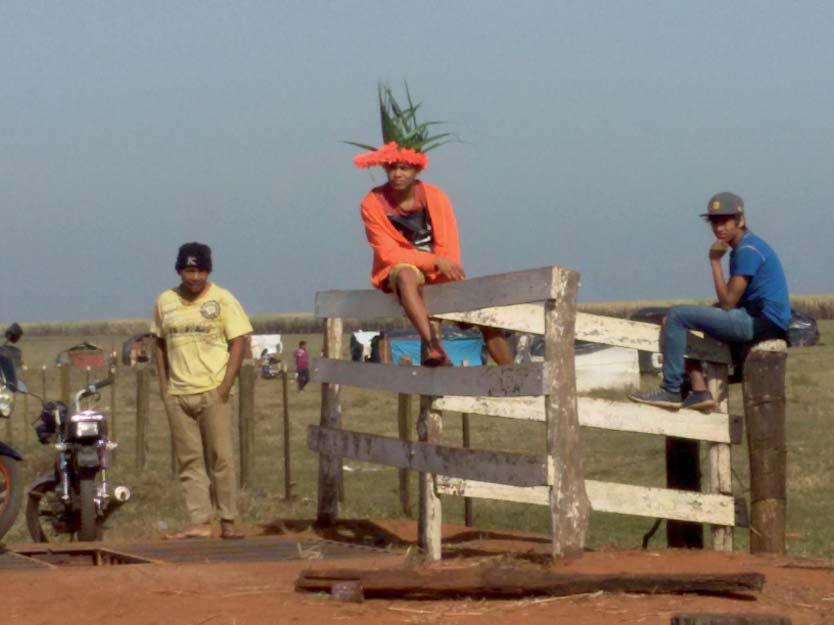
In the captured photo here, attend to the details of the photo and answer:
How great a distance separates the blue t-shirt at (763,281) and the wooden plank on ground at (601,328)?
0.32m

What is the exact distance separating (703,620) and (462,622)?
4.42ft

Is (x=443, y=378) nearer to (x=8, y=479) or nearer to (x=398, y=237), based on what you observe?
(x=398, y=237)

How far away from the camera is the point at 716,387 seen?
8.48 m

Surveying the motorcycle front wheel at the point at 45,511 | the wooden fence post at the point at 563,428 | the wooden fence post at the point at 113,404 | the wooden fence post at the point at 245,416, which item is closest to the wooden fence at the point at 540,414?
the wooden fence post at the point at 563,428

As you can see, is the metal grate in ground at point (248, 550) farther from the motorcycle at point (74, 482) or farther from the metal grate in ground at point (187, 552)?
the motorcycle at point (74, 482)

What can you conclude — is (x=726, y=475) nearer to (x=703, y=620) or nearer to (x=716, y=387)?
(x=716, y=387)

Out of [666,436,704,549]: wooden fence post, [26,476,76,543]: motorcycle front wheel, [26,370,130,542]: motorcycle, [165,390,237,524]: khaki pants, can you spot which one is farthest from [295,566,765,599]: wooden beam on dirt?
[26,476,76,543]: motorcycle front wheel

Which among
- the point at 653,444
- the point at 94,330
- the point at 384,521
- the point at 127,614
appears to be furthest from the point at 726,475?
the point at 94,330

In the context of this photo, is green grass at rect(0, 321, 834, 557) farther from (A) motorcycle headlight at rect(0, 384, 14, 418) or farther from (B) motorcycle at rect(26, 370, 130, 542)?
(A) motorcycle headlight at rect(0, 384, 14, 418)

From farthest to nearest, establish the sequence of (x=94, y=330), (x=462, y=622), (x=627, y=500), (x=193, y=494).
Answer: (x=94, y=330), (x=193, y=494), (x=627, y=500), (x=462, y=622)

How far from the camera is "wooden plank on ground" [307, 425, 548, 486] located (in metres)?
7.45

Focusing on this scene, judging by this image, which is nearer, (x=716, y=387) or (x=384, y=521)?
(x=716, y=387)

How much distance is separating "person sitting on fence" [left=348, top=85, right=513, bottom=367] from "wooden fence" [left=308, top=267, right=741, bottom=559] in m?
0.25

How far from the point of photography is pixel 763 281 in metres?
8.27
